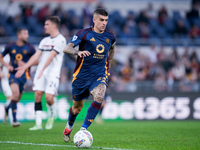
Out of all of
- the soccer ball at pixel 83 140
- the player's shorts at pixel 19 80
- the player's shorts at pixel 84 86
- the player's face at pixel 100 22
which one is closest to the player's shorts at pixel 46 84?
the player's shorts at pixel 19 80

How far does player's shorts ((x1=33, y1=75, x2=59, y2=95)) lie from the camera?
10164mm

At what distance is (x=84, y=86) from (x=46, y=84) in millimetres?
3258

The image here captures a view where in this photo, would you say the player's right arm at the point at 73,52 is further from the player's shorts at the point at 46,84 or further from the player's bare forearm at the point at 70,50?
the player's shorts at the point at 46,84

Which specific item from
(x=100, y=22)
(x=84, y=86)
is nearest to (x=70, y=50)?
(x=84, y=86)

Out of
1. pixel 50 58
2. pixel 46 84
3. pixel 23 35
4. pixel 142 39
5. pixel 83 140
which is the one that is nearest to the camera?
pixel 83 140

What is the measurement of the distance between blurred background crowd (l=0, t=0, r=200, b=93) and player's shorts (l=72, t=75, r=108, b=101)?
30.6ft

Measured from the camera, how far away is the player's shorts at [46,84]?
33.3 ft

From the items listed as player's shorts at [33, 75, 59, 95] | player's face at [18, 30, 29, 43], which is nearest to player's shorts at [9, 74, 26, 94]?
player's face at [18, 30, 29, 43]

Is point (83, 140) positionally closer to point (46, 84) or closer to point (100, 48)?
point (100, 48)

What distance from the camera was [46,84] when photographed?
408 inches

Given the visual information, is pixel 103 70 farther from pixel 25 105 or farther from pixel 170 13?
pixel 170 13

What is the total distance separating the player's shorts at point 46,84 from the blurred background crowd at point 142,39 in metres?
6.76

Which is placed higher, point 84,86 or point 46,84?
point 84,86

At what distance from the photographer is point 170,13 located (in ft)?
80.5
